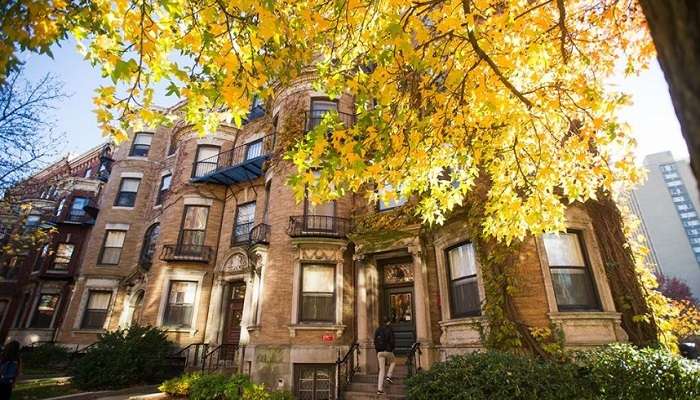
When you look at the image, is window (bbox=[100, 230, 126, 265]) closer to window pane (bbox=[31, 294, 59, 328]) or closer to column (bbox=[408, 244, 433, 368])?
window pane (bbox=[31, 294, 59, 328])

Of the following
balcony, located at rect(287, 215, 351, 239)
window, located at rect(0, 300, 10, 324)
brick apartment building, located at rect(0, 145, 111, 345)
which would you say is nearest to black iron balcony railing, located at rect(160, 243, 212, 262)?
balcony, located at rect(287, 215, 351, 239)

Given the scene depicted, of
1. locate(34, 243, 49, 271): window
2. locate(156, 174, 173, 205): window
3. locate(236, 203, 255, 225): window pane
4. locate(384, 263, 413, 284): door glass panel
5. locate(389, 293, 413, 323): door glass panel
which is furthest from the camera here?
locate(34, 243, 49, 271): window

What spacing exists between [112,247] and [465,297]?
20829mm

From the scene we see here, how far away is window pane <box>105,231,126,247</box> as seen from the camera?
70.7 feet

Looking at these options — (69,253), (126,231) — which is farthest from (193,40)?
(69,253)

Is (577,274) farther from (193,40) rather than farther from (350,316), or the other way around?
(193,40)

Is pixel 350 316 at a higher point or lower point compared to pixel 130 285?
lower

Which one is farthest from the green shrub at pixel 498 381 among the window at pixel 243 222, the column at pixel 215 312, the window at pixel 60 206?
the window at pixel 60 206

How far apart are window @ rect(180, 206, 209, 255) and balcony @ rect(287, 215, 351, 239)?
6.08m

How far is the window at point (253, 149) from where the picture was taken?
18.1 m

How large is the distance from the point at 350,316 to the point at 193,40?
10.7 meters

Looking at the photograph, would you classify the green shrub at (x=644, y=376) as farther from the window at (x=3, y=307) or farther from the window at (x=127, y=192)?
the window at (x=3, y=307)

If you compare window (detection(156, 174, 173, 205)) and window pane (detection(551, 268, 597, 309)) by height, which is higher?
window (detection(156, 174, 173, 205))

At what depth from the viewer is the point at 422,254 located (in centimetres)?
1195
